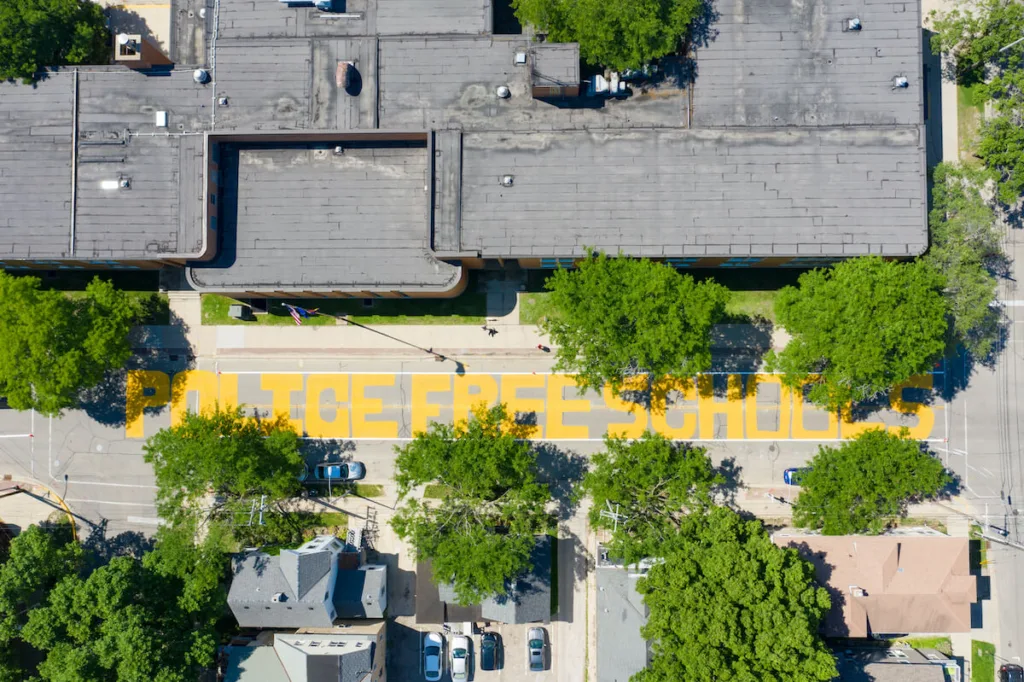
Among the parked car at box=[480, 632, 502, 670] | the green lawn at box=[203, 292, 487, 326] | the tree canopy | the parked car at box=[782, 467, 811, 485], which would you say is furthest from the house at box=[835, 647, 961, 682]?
the tree canopy

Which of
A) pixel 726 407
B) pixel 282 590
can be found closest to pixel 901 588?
pixel 726 407

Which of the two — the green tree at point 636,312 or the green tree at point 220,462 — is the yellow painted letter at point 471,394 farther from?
the green tree at point 220,462

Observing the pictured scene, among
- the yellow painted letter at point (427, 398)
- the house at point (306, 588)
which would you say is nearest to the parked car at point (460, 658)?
Result: the house at point (306, 588)

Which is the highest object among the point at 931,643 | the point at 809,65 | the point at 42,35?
the point at 42,35

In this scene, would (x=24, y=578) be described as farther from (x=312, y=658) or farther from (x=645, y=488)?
(x=645, y=488)

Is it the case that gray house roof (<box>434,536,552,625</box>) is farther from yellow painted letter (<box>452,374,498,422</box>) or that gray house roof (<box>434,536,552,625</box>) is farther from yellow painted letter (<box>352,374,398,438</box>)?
yellow painted letter (<box>352,374,398,438</box>)

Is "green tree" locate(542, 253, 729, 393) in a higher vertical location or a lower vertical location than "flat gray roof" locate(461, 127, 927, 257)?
lower
